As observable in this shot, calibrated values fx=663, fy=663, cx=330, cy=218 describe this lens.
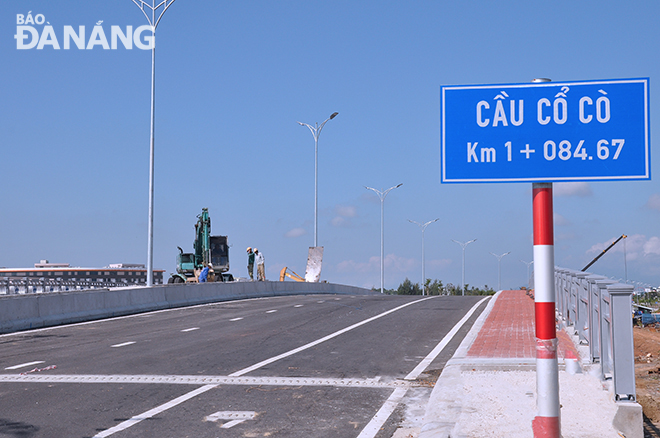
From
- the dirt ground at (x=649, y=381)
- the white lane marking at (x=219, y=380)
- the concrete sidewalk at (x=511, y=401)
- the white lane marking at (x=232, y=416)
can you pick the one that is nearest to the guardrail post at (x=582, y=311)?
the concrete sidewalk at (x=511, y=401)

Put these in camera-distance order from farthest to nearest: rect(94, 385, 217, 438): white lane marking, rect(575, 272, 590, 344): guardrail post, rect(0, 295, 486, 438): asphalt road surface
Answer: rect(575, 272, 590, 344): guardrail post
rect(0, 295, 486, 438): asphalt road surface
rect(94, 385, 217, 438): white lane marking

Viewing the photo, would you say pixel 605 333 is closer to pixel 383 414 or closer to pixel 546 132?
pixel 383 414

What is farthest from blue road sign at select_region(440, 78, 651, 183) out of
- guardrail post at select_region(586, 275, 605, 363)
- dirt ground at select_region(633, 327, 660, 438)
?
guardrail post at select_region(586, 275, 605, 363)

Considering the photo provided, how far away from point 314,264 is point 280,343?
1323 inches

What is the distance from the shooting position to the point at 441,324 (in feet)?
58.1

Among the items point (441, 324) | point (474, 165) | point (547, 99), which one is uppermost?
point (547, 99)

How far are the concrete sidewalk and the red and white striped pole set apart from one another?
1.00 metres

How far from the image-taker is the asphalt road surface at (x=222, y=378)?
728 centimetres

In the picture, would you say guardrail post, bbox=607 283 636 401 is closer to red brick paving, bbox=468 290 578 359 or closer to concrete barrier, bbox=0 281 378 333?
red brick paving, bbox=468 290 578 359

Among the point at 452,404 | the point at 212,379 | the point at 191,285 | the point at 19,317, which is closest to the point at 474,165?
the point at 452,404

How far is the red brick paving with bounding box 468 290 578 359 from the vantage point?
35.5 ft

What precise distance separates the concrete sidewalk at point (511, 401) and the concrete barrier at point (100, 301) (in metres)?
12.2

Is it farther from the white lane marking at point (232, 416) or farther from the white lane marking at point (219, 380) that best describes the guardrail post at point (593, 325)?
the white lane marking at point (232, 416)

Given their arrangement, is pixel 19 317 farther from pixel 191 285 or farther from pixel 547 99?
pixel 547 99
